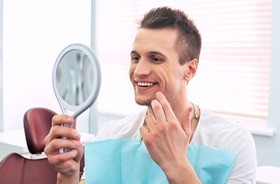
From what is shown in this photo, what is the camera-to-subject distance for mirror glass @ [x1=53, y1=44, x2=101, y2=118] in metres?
1.04

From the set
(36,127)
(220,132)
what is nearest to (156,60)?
(220,132)

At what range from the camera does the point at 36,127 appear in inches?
83.2

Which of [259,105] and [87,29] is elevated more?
[87,29]

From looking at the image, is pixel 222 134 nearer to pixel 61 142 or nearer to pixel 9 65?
pixel 61 142

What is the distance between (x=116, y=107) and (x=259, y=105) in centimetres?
143

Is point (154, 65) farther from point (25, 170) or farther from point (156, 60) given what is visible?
point (25, 170)

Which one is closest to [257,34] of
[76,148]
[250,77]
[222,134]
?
[250,77]

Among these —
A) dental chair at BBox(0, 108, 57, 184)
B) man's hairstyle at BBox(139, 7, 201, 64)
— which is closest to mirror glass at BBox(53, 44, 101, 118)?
man's hairstyle at BBox(139, 7, 201, 64)

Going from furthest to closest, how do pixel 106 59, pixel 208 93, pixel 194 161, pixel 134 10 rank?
pixel 106 59 < pixel 134 10 < pixel 208 93 < pixel 194 161

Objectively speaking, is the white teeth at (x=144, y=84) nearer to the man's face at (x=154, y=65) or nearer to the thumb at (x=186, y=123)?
the man's face at (x=154, y=65)

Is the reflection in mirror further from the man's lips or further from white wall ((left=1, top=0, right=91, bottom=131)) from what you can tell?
white wall ((left=1, top=0, right=91, bottom=131))

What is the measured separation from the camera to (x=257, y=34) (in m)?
2.82

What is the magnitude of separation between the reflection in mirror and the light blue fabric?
0.26m

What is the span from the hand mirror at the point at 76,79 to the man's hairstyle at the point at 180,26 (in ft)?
0.94
